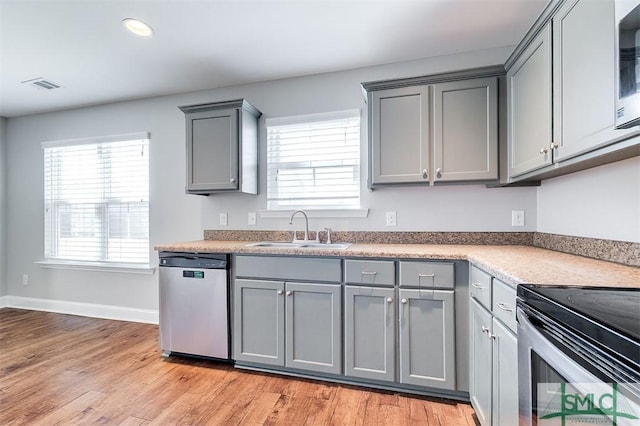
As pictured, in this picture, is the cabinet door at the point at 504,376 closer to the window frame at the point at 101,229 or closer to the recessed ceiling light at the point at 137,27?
the recessed ceiling light at the point at 137,27

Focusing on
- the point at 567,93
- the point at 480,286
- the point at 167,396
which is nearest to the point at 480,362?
the point at 480,286

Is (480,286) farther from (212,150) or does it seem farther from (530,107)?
(212,150)

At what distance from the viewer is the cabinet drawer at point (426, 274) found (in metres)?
1.92

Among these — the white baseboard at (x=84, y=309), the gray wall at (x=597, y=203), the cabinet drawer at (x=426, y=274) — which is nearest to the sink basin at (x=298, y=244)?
the cabinet drawer at (x=426, y=274)

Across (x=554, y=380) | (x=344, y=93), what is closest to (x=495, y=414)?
(x=554, y=380)

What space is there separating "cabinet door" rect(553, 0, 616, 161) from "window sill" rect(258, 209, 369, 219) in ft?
4.88

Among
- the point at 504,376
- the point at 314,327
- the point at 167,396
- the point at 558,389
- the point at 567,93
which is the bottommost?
the point at 167,396

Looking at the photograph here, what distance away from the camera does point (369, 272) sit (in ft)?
6.79

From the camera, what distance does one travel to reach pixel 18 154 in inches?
158

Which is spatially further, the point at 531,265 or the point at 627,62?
the point at 531,265

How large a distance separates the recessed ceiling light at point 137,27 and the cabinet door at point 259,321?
1.93 meters

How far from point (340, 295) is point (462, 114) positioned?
1.55m

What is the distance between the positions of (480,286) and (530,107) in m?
1.09

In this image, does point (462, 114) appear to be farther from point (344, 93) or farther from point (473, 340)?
point (473, 340)
